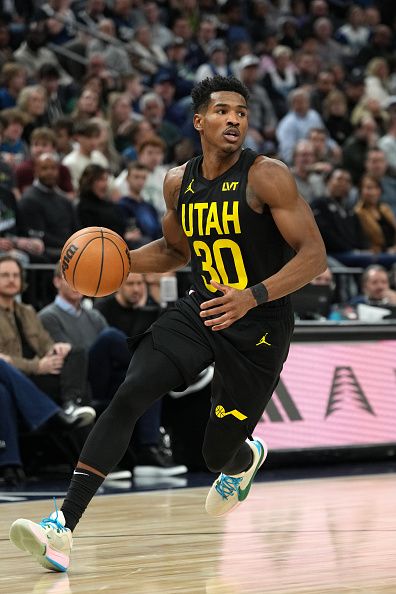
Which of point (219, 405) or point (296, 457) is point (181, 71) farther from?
point (219, 405)

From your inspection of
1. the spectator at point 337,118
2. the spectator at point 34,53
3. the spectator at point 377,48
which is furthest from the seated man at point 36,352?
the spectator at point 377,48

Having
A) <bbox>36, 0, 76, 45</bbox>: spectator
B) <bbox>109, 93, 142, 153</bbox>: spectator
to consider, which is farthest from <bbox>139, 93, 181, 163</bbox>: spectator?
<bbox>36, 0, 76, 45</bbox>: spectator

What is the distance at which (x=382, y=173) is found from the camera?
47.9 feet

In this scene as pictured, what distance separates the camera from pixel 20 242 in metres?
10.4

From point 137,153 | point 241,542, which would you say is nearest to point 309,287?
point 137,153

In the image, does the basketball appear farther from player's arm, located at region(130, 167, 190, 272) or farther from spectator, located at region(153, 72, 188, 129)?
spectator, located at region(153, 72, 188, 129)

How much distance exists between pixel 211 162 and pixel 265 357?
912 mm

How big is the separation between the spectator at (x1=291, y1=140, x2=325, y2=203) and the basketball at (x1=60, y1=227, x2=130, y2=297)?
8.04m

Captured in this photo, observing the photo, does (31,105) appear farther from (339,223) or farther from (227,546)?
(227,546)

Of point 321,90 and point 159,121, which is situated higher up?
point 321,90

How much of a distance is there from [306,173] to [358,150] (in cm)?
225

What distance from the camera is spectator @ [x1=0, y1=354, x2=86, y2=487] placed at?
833 centimetres

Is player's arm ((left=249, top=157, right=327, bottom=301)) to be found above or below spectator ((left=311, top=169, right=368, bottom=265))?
above

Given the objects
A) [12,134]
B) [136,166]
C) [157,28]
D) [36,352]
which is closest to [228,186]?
[36,352]
